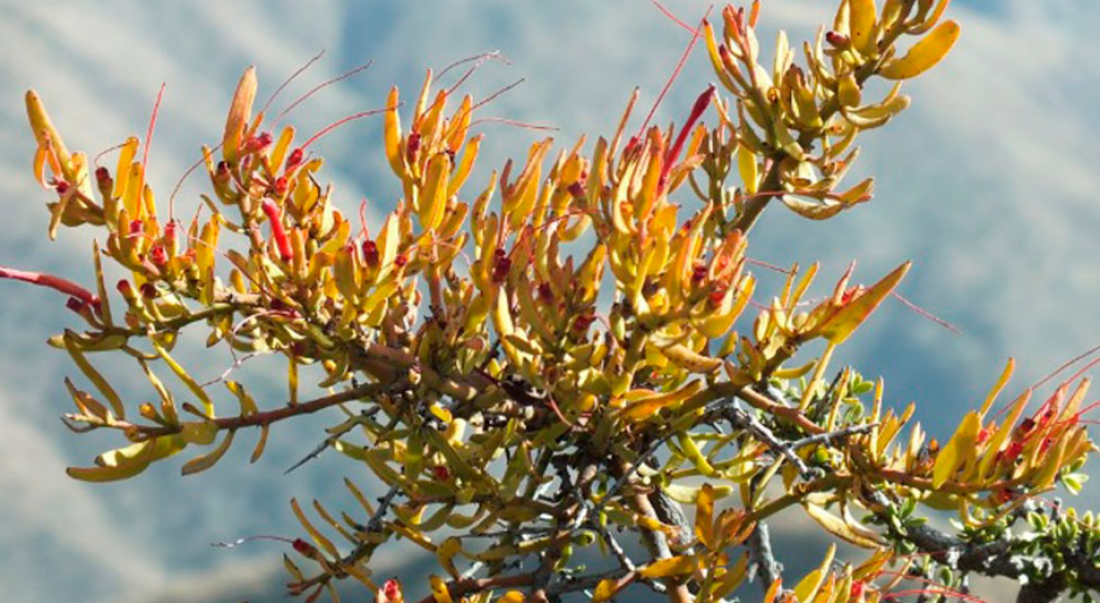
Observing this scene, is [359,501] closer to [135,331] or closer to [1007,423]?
[135,331]

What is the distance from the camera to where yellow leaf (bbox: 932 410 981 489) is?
2.51 feet

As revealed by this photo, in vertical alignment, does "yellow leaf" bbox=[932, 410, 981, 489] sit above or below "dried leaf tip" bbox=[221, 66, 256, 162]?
below

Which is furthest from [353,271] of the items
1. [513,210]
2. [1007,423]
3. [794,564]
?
[794,564]

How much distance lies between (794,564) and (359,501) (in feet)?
4.75

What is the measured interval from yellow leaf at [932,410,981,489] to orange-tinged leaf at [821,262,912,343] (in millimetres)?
92

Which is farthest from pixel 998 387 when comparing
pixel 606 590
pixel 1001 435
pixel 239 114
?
pixel 239 114


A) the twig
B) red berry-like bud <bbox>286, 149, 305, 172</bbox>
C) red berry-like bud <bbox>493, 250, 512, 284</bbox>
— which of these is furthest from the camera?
the twig

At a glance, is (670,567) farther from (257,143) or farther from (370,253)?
(257,143)

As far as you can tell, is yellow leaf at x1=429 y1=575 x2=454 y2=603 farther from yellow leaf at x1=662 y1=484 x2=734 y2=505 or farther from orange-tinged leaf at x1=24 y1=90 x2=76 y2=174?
orange-tinged leaf at x1=24 y1=90 x2=76 y2=174

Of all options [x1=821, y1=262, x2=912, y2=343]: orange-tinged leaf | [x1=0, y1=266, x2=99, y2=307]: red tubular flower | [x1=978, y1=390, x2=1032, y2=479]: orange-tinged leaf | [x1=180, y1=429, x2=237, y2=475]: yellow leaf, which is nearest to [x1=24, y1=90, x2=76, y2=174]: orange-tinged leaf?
[x1=0, y1=266, x2=99, y2=307]: red tubular flower

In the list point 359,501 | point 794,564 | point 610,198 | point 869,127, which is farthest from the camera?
point 794,564

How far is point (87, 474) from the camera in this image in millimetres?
796

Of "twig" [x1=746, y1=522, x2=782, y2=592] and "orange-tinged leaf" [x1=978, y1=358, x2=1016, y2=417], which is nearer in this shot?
"orange-tinged leaf" [x1=978, y1=358, x2=1016, y2=417]

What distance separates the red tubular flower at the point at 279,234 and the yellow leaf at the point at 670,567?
294 millimetres
